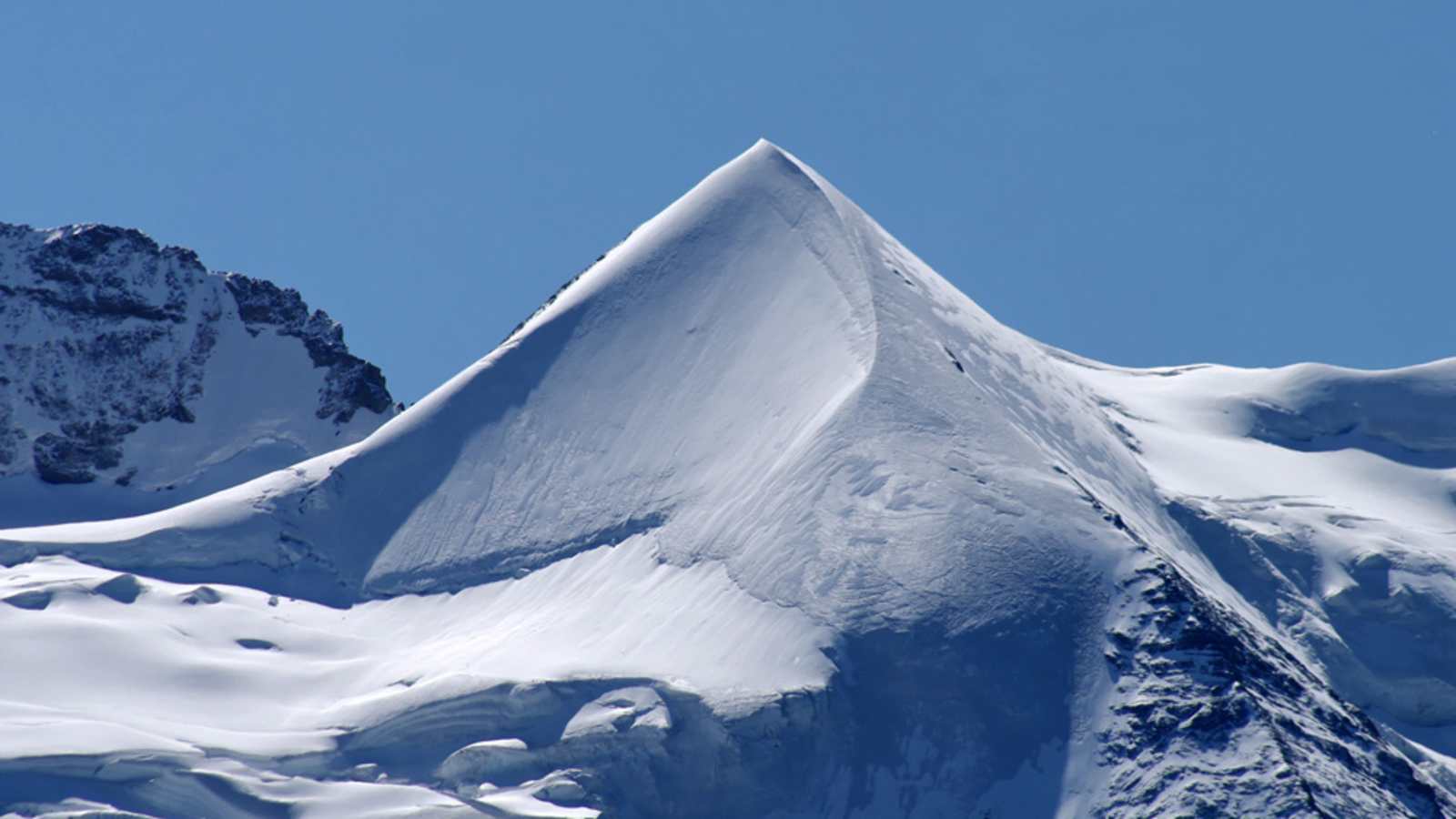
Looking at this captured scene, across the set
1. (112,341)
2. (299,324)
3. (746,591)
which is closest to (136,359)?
(112,341)

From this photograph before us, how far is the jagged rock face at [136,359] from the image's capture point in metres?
130

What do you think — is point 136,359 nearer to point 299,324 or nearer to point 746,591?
point 299,324

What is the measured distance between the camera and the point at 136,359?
447 ft

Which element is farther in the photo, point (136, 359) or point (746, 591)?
point (136, 359)

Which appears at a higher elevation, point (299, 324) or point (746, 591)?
point (299, 324)

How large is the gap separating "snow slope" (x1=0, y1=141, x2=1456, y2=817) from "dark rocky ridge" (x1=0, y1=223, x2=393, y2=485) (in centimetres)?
1597

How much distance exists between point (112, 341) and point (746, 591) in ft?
160

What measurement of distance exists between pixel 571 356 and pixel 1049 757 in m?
33.9

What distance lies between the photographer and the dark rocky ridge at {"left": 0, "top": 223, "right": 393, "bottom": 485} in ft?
429

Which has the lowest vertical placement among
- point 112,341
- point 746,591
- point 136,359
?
point 746,591

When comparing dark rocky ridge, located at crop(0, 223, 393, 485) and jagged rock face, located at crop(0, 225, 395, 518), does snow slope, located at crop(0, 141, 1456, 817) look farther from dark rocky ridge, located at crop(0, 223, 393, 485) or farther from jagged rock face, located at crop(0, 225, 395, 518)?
dark rocky ridge, located at crop(0, 223, 393, 485)

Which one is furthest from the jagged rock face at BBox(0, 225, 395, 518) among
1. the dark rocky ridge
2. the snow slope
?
Answer: the snow slope

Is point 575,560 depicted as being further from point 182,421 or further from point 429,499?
point 182,421

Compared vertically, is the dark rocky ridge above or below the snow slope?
above
